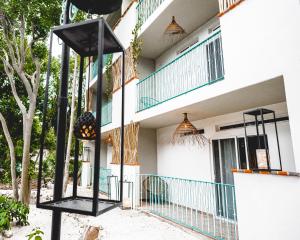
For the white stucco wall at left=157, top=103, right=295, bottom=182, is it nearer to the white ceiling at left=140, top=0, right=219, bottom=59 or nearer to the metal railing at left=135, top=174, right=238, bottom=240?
the metal railing at left=135, top=174, right=238, bottom=240

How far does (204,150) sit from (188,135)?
3.03 feet

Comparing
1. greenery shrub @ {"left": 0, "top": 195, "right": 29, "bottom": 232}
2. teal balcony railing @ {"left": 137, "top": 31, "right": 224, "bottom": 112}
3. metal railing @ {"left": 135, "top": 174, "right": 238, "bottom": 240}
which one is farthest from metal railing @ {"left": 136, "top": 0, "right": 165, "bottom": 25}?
greenery shrub @ {"left": 0, "top": 195, "right": 29, "bottom": 232}

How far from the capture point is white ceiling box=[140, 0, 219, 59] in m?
6.46

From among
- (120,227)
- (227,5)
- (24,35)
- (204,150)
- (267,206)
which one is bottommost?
(120,227)

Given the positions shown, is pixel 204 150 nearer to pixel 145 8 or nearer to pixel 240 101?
pixel 240 101

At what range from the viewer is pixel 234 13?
432 centimetres

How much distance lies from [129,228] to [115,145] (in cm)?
420

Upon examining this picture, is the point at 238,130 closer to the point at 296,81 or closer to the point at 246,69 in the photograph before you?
the point at 246,69

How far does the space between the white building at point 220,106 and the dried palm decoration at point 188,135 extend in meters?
0.20

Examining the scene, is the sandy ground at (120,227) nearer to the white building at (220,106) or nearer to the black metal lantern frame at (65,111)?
the white building at (220,106)

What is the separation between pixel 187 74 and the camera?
613cm

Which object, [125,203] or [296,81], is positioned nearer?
[296,81]

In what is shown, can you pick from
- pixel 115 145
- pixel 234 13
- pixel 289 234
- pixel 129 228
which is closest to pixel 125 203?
pixel 129 228

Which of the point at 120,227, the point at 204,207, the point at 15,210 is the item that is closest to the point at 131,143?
the point at 120,227
